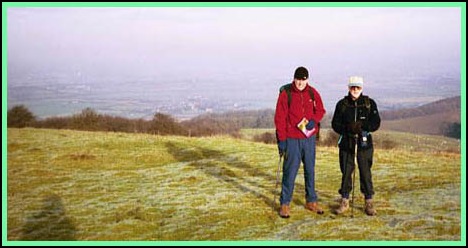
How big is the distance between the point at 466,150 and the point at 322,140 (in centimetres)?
665

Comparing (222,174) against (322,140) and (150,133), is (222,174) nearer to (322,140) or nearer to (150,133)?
(322,140)

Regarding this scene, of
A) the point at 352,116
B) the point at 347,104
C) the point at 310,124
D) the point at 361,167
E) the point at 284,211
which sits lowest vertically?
the point at 284,211

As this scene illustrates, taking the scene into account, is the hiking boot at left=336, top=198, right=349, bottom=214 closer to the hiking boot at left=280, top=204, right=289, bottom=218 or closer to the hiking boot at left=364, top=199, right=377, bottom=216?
the hiking boot at left=364, top=199, right=377, bottom=216

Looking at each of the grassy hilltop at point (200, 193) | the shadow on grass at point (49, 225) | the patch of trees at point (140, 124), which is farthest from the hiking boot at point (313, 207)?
the patch of trees at point (140, 124)

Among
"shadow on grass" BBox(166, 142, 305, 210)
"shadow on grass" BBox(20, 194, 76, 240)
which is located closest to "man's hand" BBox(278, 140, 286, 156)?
"shadow on grass" BBox(166, 142, 305, 210)

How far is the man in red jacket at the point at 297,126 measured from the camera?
888 cm

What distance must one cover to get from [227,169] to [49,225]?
4890 mm

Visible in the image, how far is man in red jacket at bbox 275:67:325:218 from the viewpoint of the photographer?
8.88 metres

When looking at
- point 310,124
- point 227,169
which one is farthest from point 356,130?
point 227,169

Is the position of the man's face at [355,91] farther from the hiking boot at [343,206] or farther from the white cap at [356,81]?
the hiking boot at [343,206]

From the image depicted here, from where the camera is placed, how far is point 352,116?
29.5 feet

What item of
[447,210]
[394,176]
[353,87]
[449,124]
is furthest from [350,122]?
[449,124]

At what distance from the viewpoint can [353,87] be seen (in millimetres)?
8828

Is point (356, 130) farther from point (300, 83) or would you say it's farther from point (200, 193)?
point (200, 193)
